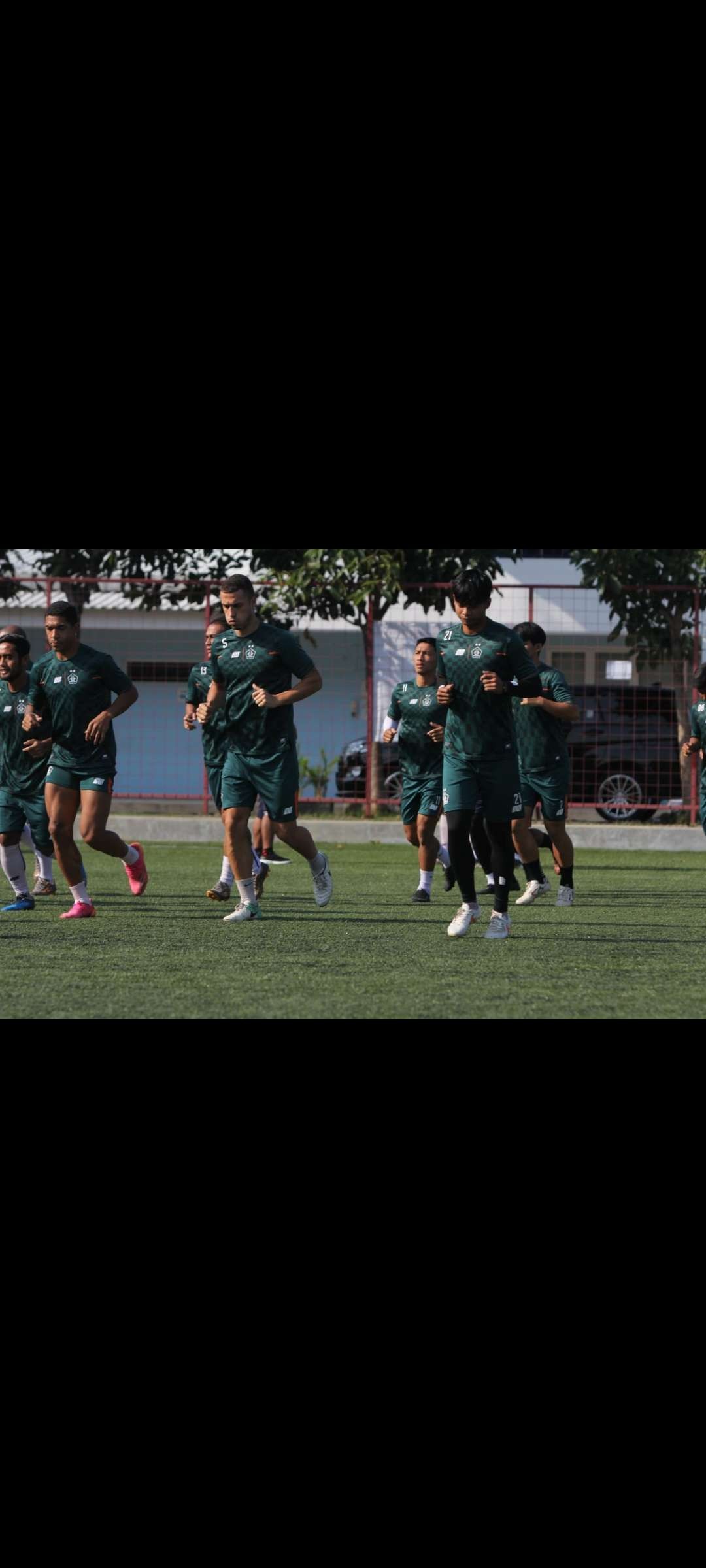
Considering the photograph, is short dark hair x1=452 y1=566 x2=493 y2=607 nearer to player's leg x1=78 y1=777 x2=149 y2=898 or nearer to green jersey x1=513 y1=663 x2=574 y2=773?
player's leg x1=78 y1=777 x2=149 y2=898

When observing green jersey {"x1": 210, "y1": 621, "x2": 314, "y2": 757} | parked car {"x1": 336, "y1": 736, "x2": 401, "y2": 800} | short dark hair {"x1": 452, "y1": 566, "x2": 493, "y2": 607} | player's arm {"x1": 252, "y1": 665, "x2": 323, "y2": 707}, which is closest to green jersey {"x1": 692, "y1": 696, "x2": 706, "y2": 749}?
short dark hair {"x1": 452, "y1": 566, "x2": 493, "y2": 607}

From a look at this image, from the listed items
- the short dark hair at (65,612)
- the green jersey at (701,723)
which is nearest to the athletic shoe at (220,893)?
the short dark hair at (65,612)

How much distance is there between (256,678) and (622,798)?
10055mm

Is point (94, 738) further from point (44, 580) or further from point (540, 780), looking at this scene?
point (44, 580)

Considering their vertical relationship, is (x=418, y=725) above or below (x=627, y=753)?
above

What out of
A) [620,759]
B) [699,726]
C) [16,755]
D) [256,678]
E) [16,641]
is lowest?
[620,759]

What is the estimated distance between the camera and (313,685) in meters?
10.4

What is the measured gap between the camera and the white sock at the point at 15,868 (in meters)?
11.4

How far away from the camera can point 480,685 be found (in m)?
9.61

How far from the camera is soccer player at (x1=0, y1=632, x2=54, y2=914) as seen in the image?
11523 mm

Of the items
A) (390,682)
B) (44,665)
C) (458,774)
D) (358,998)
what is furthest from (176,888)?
(390,682)

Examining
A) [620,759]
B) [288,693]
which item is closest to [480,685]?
[288,693]

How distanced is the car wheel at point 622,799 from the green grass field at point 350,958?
565 cm

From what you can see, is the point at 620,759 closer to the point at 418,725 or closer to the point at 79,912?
the point at 418,725
